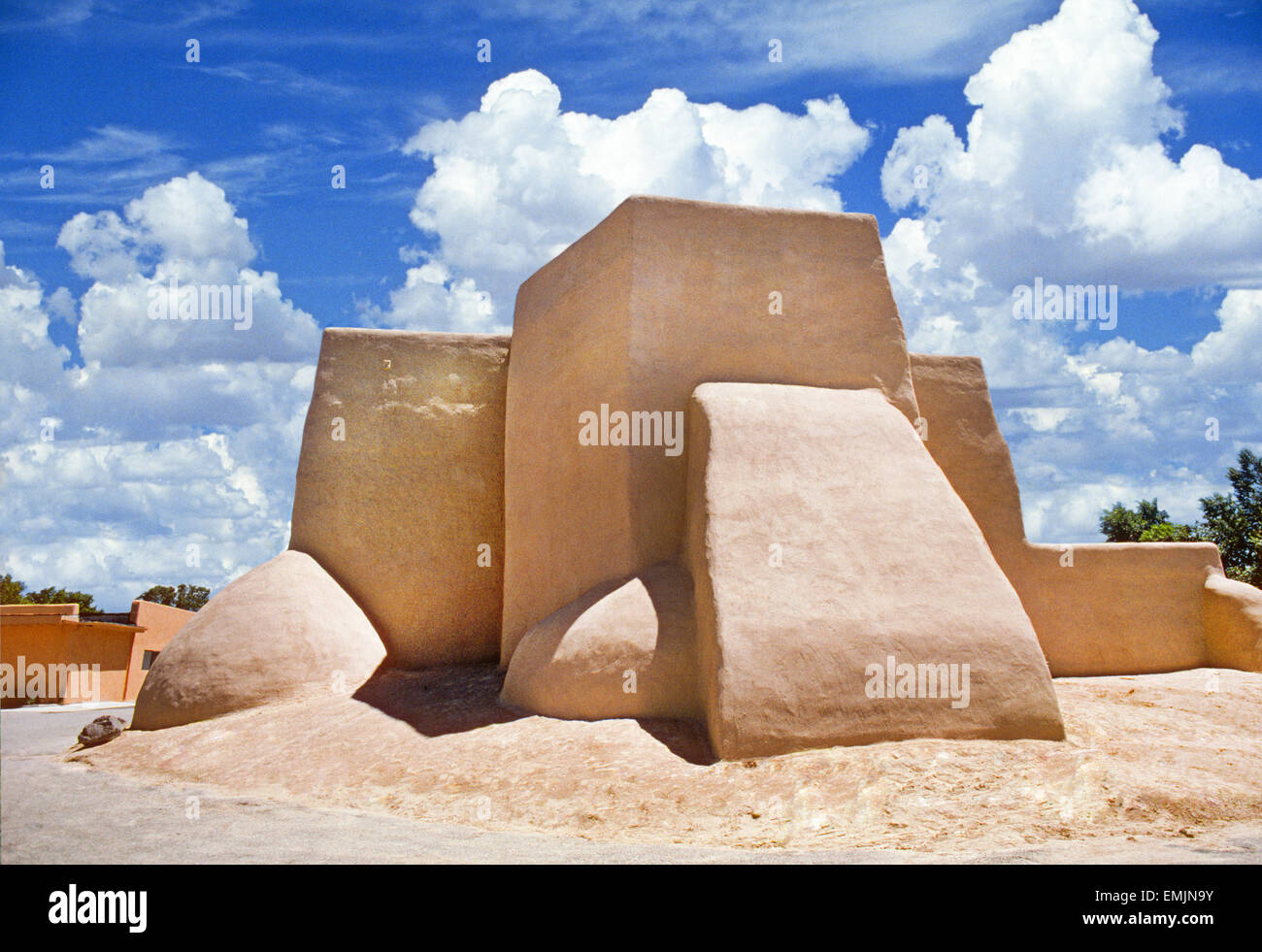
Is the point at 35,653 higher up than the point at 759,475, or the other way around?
the point at 759,475

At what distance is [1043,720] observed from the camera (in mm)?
8195

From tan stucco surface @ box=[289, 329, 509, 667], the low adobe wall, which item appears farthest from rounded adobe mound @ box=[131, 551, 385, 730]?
the low adobe wall

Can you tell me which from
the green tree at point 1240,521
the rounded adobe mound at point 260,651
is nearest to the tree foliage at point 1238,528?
the green tree at point 1240,521

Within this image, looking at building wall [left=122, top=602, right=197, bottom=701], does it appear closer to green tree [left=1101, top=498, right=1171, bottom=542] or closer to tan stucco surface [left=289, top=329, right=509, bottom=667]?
tan stucco surface [left=289, top=329, right=509, bottom=667]

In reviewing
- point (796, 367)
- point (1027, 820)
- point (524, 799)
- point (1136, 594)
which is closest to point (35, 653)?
point (524, 799)

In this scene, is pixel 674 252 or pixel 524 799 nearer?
pixel 524 799

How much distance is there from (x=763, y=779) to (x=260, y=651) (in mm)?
6646

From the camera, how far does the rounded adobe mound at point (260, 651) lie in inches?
442

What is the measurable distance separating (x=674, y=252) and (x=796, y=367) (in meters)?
1.81

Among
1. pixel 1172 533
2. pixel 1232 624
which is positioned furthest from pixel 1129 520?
pixel 1232 624

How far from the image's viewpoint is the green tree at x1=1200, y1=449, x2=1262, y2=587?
26672 mm

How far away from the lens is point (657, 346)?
34.7ft

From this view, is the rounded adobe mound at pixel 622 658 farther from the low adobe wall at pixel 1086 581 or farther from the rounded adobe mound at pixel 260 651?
the low adobe wall at pixel 1086 581
